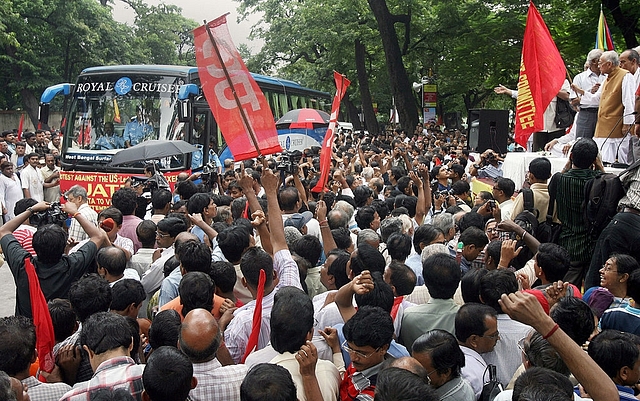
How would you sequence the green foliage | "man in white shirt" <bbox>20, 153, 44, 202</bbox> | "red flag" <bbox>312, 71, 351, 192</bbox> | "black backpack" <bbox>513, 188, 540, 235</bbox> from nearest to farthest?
"black backpack" <bbox>513, 188, 540, 235</bbox> < "red flag" <bbox>312, 71, 351, 192</bbox> < "man in white shirt" <bbox>20, 153, 44, 202</bbox> < the green foliage

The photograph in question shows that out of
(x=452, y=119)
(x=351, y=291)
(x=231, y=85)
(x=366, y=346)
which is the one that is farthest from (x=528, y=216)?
(x=452, y=119)

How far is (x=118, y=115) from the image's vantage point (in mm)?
12242

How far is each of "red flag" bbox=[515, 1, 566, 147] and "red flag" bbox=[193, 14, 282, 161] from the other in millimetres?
3565

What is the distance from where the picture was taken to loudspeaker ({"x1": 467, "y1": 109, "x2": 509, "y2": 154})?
12.4 meters

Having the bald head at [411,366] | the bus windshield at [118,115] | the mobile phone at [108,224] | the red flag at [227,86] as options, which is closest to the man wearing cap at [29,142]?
the bus windshield at [118,115]

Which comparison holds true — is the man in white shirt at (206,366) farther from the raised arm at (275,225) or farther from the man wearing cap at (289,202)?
the man wearing cap at (289,202)

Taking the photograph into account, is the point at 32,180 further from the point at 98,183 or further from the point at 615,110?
the point at 615,110

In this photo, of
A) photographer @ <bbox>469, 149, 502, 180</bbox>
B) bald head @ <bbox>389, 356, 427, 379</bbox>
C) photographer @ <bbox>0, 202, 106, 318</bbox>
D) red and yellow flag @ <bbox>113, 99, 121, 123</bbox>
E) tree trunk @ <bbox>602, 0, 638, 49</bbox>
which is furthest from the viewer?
tree trunk @ <bbox>602, 0, 638, 49</bbox>

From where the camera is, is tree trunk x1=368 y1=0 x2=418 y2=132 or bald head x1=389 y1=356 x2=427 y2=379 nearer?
bald head x1=389 y1=356 x2=427 y2=379

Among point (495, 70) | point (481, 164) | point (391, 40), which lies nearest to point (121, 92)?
point (481, 164)

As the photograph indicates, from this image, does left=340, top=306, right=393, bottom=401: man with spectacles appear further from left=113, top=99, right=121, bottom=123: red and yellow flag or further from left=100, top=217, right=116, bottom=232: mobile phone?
left=113, top=99, right=121, bottom=123: red and yellow flag

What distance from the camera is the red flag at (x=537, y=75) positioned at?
25.6 ft

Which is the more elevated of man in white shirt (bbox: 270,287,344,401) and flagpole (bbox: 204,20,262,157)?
flagpole (bbox: 204,20,262,157)

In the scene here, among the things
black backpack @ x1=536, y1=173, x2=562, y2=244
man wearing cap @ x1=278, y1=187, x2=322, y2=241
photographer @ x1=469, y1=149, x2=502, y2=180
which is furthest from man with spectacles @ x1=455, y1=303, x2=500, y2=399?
photographer @ x1=469, y1=149, x2=502, y2=180
